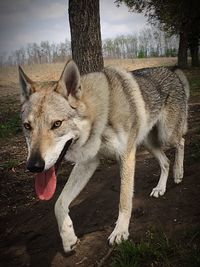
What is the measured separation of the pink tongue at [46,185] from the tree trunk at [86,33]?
13.6ft

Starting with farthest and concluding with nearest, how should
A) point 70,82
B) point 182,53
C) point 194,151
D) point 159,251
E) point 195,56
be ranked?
point 195,56
point 182,53
point 194,151
point 70,82
point 159,251

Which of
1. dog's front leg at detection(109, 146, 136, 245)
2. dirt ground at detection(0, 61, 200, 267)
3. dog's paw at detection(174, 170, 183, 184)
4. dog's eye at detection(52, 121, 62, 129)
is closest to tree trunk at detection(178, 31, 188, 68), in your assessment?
dirt ground at detection(0, 61, 200, 267)

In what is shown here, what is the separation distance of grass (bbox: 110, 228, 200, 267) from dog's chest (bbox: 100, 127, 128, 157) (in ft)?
2.93

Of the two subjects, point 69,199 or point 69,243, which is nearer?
point 69,243

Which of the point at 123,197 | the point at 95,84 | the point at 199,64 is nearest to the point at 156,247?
the point at 123,197

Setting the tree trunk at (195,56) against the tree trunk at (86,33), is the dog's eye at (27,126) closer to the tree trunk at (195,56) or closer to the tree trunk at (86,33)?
the tree trunk at (86,33)

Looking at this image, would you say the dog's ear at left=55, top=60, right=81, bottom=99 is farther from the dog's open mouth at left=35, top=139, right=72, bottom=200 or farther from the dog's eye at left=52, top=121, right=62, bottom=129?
the dog's open mouth at left=35, top=139, right=72, bottom=200

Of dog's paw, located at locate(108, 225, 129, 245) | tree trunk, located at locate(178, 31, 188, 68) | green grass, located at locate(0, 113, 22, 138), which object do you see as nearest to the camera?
dog's paw, located at locate(108, 225, 129, 245)

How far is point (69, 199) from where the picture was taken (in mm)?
3580

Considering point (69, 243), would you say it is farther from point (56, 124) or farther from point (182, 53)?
point (182, 53)

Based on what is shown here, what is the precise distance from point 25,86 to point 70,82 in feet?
1.58

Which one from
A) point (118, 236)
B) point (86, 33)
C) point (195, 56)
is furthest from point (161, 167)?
point (195, 56)

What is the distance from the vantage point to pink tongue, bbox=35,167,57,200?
3.05 metres

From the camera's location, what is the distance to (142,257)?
2965 millimetres
